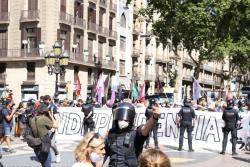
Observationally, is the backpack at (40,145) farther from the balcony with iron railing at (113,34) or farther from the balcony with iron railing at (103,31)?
the balcony with iron railing at (113,34)

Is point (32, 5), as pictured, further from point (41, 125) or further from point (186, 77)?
point (186, 77)

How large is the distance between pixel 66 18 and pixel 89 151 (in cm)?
4242

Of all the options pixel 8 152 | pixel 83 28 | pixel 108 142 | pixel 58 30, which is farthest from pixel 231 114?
pixel 83 28

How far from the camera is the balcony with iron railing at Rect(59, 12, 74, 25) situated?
46.6 metres

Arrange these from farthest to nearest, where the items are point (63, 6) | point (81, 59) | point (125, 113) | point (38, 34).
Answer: point (81, 59), point (63, 6), point (38, 34), point (125, 113)

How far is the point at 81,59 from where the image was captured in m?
49.7

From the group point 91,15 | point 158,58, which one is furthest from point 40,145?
point 158,58

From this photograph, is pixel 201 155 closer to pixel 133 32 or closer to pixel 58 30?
pixel 58 30

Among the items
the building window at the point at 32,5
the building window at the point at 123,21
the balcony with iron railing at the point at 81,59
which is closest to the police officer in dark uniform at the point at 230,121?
the building window at the point at 32,5

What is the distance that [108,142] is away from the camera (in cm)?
641

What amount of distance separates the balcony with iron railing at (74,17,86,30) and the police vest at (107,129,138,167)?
42854mm

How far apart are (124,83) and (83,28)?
1128 centimetres

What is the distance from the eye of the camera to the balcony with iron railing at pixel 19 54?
45438mm

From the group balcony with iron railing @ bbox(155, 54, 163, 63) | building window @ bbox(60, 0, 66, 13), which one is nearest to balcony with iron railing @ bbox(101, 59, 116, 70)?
building window @ bbox(60, 0, 66, 13)
